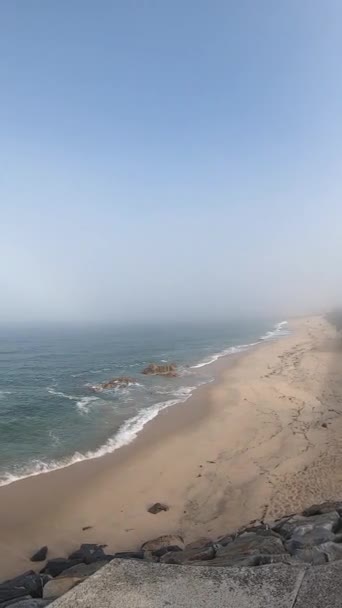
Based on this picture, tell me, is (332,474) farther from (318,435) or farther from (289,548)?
(289,548)

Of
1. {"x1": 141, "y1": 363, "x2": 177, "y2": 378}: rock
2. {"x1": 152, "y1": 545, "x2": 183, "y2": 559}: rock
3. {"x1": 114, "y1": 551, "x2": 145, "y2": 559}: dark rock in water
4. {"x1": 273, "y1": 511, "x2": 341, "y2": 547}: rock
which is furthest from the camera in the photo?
{"x1": 141, "y1": 363, "x2": 177, "y2": 378}: rock

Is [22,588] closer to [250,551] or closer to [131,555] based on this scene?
[131,555]

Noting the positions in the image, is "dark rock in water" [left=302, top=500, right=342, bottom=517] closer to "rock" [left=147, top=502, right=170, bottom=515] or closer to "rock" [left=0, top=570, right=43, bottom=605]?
"rock" [left=147, top=502, right=170, bottom=515]

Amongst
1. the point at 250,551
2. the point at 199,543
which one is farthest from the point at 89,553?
the point at 250,551

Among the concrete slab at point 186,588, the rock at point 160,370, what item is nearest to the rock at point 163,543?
the concrete slab at point 186,588

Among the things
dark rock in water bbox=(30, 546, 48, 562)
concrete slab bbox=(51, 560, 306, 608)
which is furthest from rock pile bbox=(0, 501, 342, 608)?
concrete slab bbox=(51, 560, 306, 608)

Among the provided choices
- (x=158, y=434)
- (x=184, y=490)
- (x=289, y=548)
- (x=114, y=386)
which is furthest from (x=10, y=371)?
(x=289, y=548)
